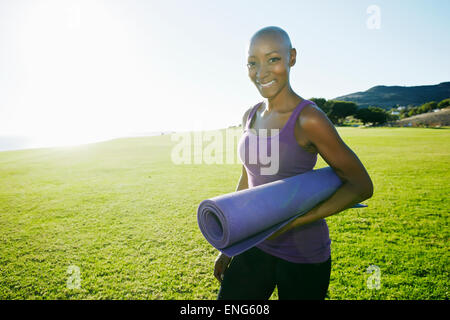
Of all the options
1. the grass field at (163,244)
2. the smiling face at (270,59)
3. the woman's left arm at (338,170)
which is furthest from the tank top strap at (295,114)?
the grass field at (163,244)

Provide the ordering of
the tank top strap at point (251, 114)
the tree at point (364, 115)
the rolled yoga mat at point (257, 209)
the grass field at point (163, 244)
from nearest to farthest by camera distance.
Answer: the rolled yoga mat at point (257, 209) → the tank top strap at point (251, 114) → the grass field at point (163, 244) → the tree at point (364, 115)

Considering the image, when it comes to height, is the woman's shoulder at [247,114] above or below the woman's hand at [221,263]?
above

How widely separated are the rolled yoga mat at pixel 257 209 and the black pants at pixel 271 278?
585mm

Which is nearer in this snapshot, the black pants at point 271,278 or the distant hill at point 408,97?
the black pants at point 271,278

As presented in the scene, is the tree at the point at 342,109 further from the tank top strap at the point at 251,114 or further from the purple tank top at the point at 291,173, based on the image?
the purple tank top at the point at 291,173

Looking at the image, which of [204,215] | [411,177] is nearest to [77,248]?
[204,215]

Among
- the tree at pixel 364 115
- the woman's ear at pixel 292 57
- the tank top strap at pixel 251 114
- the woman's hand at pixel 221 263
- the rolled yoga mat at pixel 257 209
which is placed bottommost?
the woman's hand at pixel 221 263

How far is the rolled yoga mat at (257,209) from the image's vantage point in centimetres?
112

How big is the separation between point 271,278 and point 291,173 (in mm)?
869

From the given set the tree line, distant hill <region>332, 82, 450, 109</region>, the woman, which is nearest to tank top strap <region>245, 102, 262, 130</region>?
the woman

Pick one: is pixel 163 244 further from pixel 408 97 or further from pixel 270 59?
pixel 408 97

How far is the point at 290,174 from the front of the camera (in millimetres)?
1612

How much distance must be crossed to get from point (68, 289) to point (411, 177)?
12428 mm

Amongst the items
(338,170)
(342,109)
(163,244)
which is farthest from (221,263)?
(342,109)
